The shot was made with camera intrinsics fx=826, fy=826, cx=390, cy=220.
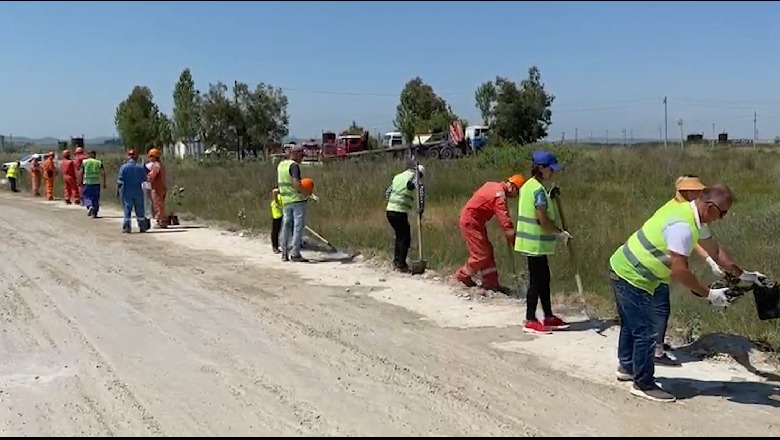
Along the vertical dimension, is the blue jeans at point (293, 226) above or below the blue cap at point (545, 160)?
below

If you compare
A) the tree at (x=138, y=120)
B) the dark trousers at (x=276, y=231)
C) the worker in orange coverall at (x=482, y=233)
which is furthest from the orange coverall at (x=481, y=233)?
the tree at (x=138, y=120)

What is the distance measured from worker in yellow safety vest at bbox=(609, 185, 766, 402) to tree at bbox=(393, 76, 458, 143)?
52097 mm

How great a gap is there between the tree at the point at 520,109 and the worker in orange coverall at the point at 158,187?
1554 inches

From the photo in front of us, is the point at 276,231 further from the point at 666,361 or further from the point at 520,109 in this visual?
the point at 520,109

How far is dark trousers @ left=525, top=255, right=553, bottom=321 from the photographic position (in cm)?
828

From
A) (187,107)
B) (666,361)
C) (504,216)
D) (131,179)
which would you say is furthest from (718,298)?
(187,107)

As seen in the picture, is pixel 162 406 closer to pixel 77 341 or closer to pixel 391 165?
pixel 77 341

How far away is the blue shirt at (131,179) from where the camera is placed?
17.8 m

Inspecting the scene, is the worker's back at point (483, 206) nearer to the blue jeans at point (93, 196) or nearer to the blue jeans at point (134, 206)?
the blue jeans at point (134, 206)

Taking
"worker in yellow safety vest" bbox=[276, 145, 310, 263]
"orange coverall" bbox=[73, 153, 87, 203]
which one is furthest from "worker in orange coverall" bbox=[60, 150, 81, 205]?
"worker in yellow safety vest" bbox=[276, 145, 310, 263]

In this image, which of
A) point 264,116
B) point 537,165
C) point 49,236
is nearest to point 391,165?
point 49,236

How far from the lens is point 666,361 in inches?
281

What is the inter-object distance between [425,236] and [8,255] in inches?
280

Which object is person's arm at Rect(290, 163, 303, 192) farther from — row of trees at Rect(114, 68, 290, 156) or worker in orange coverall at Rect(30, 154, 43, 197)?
row of trees at Rect(114, 68, 290, 156)
